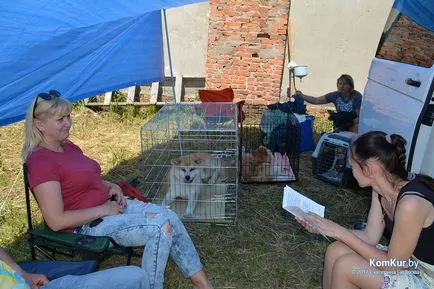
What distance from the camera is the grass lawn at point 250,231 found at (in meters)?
3.00

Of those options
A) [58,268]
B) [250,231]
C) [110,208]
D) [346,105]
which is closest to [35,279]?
[58,268]

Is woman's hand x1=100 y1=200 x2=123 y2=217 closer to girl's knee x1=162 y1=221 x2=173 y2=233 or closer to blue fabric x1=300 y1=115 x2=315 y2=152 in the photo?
girl's knee x1=162 y1=221 x2=173 y2=233

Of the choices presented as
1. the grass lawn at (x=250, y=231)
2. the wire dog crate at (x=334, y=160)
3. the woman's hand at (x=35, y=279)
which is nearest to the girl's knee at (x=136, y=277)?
the woman's hand at (x=35, y=279)

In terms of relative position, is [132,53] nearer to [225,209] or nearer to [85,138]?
[225,209]

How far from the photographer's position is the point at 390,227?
2.17m

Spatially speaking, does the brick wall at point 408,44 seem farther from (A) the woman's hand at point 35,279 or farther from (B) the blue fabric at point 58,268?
(A) the woman's hand at point 35,279

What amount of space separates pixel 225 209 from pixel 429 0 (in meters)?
2.63

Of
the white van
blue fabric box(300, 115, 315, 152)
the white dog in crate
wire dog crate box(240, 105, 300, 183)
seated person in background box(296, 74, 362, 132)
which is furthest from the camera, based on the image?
blue fabric box(300, 115, 315, 152)

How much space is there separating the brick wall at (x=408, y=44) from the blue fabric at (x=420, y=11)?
4 centimetres

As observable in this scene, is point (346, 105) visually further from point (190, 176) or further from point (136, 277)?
point (136, 277)

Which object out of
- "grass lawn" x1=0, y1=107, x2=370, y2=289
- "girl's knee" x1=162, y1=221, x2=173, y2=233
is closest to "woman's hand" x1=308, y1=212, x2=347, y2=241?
"girl's knee" x1=162, y1=221, x2=173, y2=233

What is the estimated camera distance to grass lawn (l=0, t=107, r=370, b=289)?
9.84 ft

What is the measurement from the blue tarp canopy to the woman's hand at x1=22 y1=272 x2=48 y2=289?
110cm

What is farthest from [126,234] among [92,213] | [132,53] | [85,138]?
[85,138]
